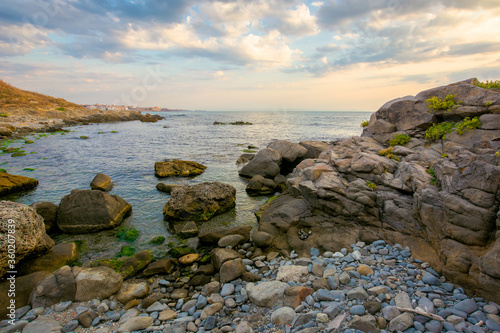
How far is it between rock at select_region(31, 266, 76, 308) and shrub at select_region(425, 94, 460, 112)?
19.2m

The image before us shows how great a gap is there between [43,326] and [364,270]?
9399mm

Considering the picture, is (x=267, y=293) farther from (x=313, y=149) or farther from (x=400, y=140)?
(x=313, y=149)

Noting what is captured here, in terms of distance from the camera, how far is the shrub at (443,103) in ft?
45.2

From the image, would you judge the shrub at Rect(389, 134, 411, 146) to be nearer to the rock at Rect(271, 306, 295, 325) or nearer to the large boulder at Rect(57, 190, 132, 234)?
the rock at Rect(271, 306, 295, 325)

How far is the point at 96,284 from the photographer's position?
26.9 feet

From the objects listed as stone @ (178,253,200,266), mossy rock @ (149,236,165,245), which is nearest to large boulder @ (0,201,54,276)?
mossy rock @ (149,236,165,245)

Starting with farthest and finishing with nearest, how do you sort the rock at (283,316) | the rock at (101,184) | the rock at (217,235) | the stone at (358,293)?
the rock at (101,184)
the rock at (217,235)
the stone at (358,293)
the rock at (283,316)

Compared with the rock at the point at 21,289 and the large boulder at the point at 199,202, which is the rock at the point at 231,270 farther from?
the rock at the point at 21,289

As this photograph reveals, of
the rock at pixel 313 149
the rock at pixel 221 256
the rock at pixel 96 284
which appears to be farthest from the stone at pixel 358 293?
the rock at pixel 313 149

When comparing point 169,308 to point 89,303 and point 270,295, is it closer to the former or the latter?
point 89,303

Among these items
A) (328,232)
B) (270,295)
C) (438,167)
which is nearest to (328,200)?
(328,232)

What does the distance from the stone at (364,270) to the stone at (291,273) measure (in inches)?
64.8

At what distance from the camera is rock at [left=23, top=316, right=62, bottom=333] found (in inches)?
258

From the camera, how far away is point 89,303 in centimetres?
772
